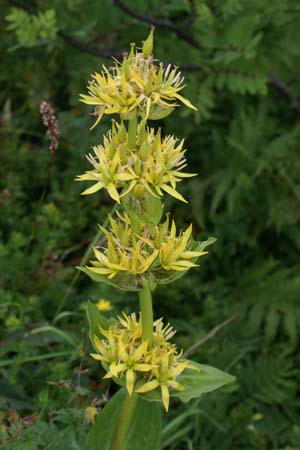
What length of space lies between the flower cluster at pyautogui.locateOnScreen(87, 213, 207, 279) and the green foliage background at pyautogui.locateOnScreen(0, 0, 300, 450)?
2.49 feet

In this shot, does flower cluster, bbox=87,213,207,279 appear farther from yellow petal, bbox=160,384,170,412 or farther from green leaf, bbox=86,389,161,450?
green leaf, bbox=86,389,161,450

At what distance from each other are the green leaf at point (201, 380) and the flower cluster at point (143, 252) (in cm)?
31

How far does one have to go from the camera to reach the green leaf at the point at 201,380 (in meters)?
1.82

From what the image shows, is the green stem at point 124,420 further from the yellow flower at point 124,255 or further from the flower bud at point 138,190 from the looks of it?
the flower bud at point 138,190

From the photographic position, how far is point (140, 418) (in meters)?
2.01

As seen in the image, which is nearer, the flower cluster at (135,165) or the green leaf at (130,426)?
the flower cluster at (135,165)

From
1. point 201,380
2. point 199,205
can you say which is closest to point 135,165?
point 201,380

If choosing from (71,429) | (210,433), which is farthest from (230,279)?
(71,429)

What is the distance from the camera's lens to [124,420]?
6.19 ft

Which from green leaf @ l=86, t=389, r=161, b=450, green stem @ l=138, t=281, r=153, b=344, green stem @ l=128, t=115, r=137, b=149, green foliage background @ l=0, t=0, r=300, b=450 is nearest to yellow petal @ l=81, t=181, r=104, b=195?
green stem @ l=128, t=115, r=137, b=149

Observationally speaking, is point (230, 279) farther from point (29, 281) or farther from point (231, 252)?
point (29, 281)

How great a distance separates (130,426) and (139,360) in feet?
1.18

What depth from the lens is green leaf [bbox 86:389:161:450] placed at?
78.3 inches

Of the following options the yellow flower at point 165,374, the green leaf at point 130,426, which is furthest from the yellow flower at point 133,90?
the green leaf at point 130,426
